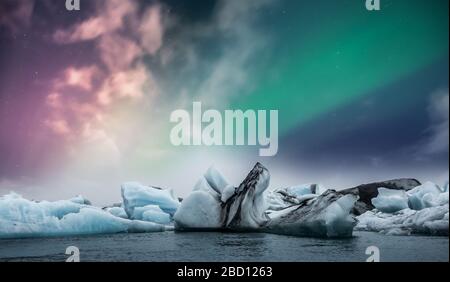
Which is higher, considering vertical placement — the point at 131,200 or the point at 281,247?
the point at 131,200

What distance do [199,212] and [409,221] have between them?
3867 millimetres

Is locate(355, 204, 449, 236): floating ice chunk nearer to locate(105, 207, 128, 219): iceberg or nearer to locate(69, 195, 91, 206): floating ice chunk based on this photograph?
locate(105, 207, 128, 219): iceberg

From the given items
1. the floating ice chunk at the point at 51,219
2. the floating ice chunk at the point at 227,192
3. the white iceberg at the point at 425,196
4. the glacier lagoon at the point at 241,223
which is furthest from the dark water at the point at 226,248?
the floating ice chunk at the point at 227,192

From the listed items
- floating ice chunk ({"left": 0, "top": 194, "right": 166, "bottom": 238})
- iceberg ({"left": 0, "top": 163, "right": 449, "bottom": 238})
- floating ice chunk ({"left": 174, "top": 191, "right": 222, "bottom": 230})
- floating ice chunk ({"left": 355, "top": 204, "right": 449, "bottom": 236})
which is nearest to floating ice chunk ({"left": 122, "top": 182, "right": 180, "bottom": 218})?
iceberg ({"left": 0, "top": 163, "right": 449, "bottom": 238})

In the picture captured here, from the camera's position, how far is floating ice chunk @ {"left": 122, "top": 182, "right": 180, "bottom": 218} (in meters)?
8.94

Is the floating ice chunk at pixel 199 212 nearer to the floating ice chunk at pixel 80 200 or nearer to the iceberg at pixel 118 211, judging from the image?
the iceberg at pixel 118 211

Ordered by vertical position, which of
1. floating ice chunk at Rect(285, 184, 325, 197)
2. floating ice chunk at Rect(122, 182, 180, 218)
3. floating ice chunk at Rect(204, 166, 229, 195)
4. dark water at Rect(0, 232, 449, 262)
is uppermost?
floating ice chunk at Rect(204, 166, 229, 195)

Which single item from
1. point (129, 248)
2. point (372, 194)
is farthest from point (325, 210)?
point (129, 248)

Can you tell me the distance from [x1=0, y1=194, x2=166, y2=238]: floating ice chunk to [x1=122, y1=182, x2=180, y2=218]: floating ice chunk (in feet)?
1.53

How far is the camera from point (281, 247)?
21.6ft

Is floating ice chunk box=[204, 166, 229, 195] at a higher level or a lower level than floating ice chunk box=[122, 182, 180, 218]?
higher

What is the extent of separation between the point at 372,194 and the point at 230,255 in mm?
3494

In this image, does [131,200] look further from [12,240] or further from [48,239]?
[12,240]

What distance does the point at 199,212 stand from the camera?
898cm
